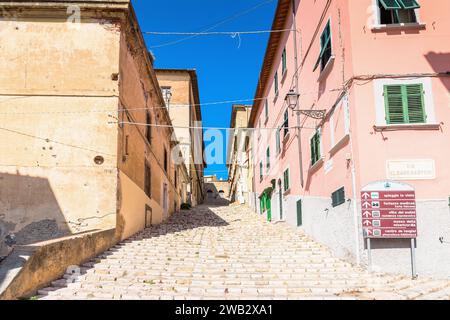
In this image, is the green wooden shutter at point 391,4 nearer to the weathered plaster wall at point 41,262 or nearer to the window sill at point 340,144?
the window sill at point 340,144

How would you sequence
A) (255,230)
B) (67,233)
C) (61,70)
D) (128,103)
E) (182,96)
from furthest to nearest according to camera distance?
(182,96) → (255,230) → (128,103) → (61,70) → (67,233)

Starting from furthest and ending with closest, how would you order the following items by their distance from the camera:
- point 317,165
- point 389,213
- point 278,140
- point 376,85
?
point 278,140
point 317,165
point 376,85
point 389,213

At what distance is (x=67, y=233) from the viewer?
12.3 m

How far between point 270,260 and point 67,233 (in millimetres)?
5703

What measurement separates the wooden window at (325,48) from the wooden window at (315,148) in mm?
2165

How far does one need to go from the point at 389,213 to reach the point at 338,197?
1.96 m

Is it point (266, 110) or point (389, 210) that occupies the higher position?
point (266, 110)

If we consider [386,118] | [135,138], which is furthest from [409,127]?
[135,138]

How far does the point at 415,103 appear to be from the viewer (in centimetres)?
1040

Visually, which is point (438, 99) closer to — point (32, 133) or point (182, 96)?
point (32, 133)

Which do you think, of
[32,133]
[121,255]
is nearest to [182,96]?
[32,133]

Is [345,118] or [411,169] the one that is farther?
[345,118]

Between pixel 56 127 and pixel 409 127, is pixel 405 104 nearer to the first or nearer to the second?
pixel 409 127

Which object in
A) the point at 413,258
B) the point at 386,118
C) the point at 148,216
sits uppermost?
the point at 386,118
